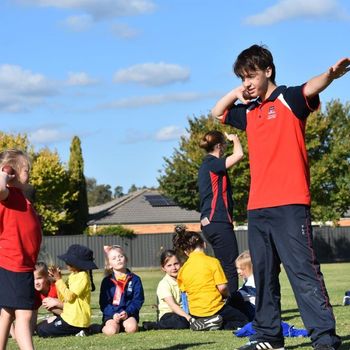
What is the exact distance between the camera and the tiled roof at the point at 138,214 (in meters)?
75.3

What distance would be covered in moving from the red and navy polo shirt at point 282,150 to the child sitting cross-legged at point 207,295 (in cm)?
326

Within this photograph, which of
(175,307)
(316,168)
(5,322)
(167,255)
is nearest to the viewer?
(5,322)

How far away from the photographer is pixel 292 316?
11.3 meters

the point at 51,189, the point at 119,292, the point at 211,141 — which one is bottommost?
the point at 119,292

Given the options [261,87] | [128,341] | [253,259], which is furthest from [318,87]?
[128,341]

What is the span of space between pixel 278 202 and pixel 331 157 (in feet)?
160

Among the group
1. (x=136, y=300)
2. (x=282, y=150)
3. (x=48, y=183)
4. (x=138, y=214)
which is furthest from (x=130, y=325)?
(x=138, y=214)

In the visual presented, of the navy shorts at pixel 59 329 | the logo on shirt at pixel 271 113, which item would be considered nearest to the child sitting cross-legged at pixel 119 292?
the navy shorts at pixel 59 329

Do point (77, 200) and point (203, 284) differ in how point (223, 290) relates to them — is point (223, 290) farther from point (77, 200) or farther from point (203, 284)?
point (77, 200)

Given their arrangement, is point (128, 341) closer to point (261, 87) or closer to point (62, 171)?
point (261, 87)

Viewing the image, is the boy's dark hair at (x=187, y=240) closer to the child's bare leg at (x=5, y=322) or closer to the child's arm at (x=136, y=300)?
the child's arm at (x=136, y=300)

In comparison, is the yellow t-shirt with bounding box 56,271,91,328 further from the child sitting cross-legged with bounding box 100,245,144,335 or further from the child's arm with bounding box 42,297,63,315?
the child sitting cross-legged with bounding box 100,245,144,335

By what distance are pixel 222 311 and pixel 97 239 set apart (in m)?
40.2

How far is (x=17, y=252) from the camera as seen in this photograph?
6730mm
